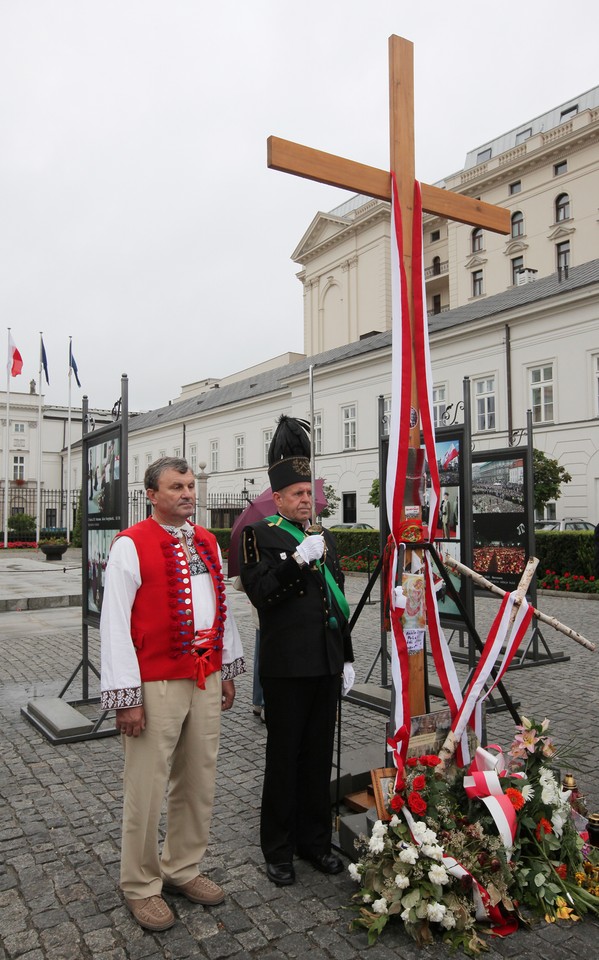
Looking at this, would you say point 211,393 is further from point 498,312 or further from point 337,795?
point 337,795

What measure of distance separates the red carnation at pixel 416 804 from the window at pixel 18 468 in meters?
66.0

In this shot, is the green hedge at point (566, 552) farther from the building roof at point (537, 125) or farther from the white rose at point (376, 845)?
the building roof at point (537, 125)

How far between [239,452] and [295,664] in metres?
41.2

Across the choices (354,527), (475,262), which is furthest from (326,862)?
(475,262)

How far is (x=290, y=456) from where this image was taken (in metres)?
3.61

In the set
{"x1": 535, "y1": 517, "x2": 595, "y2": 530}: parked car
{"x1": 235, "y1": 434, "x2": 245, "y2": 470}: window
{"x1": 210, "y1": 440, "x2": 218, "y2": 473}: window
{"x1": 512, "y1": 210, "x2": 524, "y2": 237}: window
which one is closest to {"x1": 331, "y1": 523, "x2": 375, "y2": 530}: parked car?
{"x1": 535, "y1": 517, "x2": 595, "y2": 530}: parked car

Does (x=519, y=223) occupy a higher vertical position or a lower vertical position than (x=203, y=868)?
higher

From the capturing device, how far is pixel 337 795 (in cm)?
390

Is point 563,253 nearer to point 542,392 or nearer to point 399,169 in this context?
point 542,392

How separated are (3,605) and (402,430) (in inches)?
487

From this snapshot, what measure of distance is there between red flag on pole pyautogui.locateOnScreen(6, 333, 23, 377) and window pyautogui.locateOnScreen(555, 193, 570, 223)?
30.0m

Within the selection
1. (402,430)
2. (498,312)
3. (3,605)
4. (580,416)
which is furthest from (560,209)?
(402,430)

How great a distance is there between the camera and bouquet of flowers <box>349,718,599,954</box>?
295cm

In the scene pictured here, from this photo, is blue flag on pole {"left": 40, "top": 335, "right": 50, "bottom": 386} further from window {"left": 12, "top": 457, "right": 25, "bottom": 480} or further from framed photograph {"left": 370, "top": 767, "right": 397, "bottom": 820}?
framed photograph {"left": 370, "top": 767, "right": 397, "bottom": 820}
